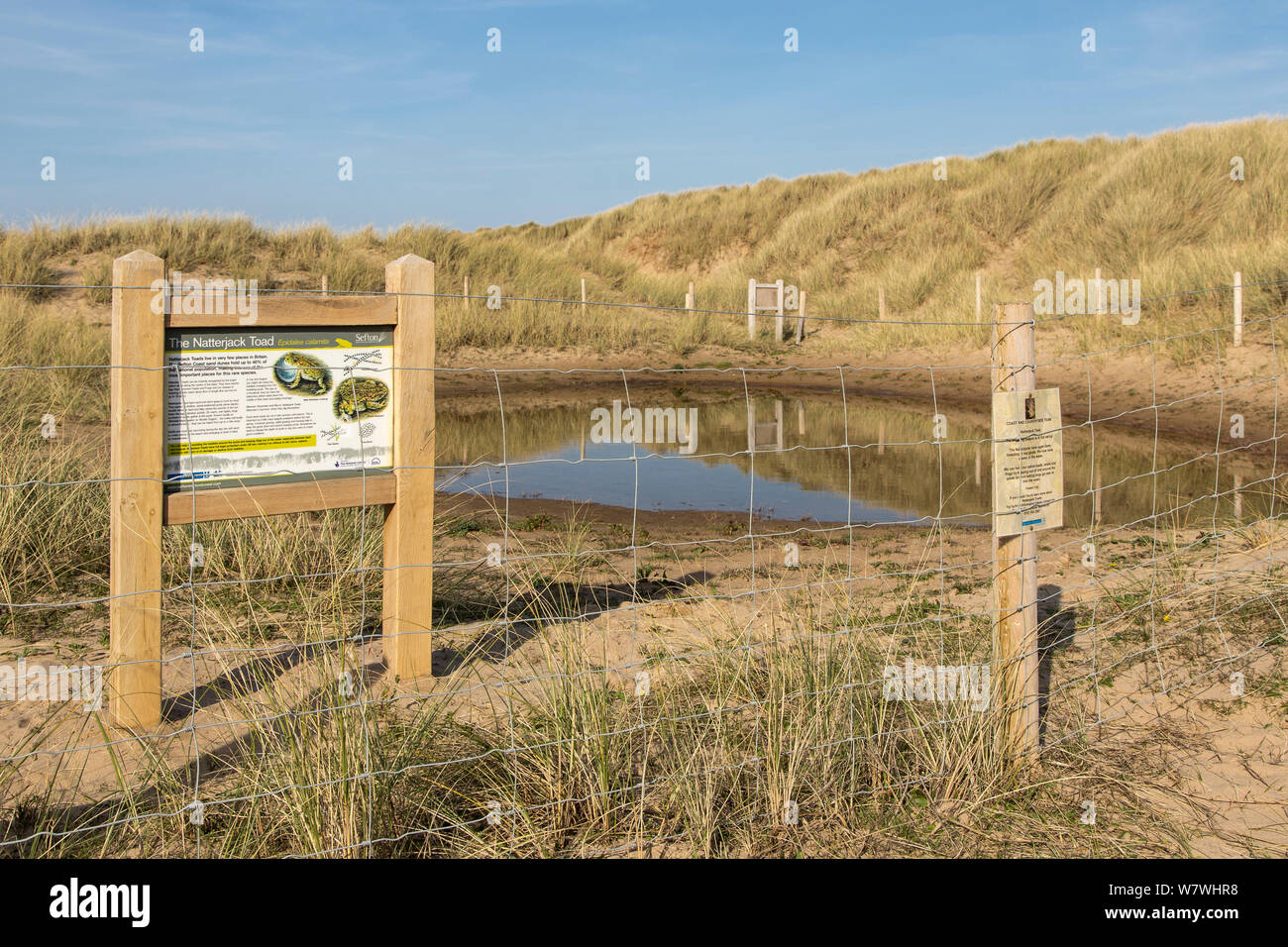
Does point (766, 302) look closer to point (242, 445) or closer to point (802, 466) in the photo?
point (802, 466)

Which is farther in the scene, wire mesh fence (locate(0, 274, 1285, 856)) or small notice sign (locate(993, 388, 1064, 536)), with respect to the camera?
small notice sign (locate(993, 388, 1064, 536))

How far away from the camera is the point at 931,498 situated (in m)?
10.7

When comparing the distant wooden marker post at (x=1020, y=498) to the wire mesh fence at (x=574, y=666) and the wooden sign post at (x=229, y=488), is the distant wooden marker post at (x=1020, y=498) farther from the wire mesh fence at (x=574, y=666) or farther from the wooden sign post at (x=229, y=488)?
the wooden sign post at (x=229, y=488)

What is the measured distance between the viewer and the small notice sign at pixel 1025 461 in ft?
12.8

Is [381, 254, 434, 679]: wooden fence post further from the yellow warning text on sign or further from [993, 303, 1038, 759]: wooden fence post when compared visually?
[993, 303, 1038, 759]: wooden fence post

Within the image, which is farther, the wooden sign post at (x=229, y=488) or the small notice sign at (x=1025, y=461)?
the wooden sign post at (x=229, y=488)

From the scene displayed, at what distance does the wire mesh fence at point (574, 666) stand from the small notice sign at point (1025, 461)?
16cm

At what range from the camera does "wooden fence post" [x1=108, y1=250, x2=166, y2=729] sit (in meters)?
4.10

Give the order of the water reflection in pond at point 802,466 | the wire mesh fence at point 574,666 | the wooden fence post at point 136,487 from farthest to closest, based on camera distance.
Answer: the water reflection in pond at point 802,466
the wooden fence post at point 136,487
the wire mesh fence at point 574,666

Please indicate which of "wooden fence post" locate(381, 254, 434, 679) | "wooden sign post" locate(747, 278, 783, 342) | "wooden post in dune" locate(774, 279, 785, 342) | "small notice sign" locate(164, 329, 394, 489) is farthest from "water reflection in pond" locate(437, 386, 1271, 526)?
"wooden sign post" locate(747, 278, 783, 342)

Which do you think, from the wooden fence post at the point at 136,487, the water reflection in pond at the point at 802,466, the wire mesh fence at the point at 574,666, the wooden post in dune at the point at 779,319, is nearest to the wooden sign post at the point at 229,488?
the wooden fence post at the point at 136,487

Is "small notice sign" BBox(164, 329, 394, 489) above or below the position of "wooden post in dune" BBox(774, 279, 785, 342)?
below

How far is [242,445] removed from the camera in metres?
4.46
